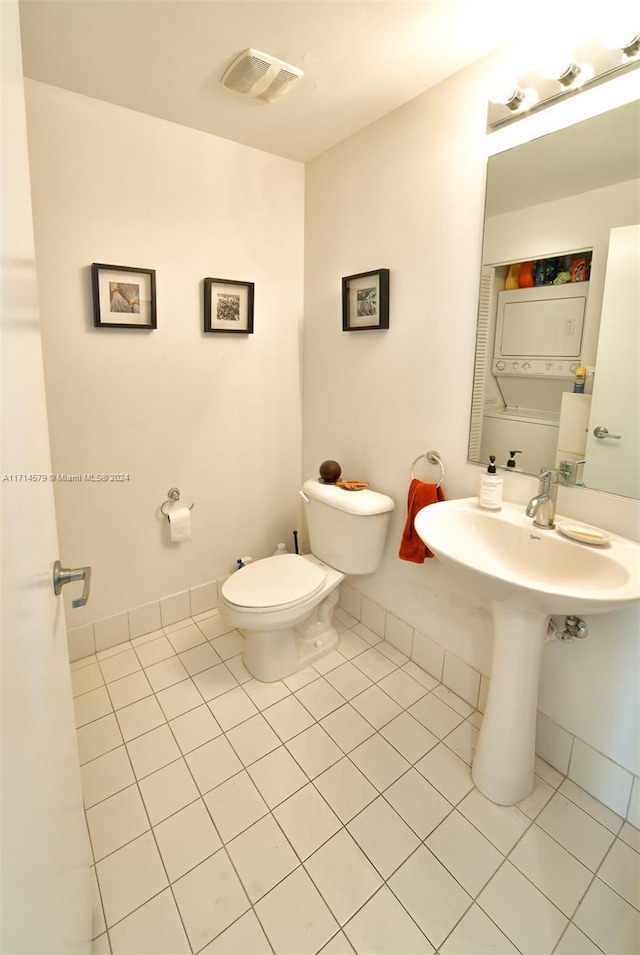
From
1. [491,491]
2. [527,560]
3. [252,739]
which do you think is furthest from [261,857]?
[491,491]

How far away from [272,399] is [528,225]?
1.32m

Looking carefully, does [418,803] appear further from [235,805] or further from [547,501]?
[547,501]

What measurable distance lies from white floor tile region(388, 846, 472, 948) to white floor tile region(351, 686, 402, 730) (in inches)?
18.3

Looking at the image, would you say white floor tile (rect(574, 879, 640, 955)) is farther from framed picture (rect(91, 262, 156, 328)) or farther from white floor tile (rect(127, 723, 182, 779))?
framed picture (rect(91, 262, 156, 328))

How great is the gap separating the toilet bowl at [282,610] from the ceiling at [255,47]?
5.79ft

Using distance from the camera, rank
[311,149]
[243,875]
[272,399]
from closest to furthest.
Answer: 1. [243,875]
2. [311,149]
3. [272,399]

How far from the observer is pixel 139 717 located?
1694 mm

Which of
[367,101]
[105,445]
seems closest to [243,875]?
[105,445]

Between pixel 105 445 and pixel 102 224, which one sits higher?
pixel 102 224

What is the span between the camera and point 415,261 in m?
1.71

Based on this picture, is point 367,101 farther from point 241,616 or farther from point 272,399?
point 241,616

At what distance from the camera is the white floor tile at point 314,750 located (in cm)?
151

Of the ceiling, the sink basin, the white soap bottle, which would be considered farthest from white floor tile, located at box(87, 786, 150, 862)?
the ceiling

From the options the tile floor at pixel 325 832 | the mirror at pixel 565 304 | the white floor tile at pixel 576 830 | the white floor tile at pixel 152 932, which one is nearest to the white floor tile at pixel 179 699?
the tile floor at pixel 325 832
